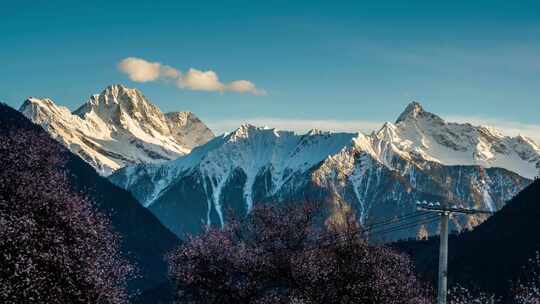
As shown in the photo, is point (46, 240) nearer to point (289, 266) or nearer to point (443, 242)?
point (289, 266)

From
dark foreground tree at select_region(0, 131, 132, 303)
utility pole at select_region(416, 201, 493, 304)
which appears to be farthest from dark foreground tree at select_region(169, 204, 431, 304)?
dark foreground tree at select_region(0, 131, 132, 303)

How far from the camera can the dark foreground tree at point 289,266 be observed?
7150 centimetres

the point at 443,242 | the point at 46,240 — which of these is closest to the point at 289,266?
the point at 443,242

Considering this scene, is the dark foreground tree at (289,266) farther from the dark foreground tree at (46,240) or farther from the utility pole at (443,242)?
the dark foreground tree at (46,240)

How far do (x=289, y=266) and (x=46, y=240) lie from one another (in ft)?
89.9

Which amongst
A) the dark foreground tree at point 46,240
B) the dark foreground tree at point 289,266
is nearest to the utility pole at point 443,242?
the dark foreground tree at point 289,266

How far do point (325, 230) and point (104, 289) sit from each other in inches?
1197

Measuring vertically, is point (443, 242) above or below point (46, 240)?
above

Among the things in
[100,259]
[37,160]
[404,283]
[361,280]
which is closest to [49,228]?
[100,259]

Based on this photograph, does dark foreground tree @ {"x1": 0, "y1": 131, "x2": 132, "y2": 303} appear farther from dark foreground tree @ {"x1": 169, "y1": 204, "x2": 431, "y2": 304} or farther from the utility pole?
the utility pole

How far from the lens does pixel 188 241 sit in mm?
82812

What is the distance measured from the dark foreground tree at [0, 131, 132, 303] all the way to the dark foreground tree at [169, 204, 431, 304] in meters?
11.8

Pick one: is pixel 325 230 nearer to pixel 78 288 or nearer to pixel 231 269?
pixel 231 269

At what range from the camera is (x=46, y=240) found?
56.4m
